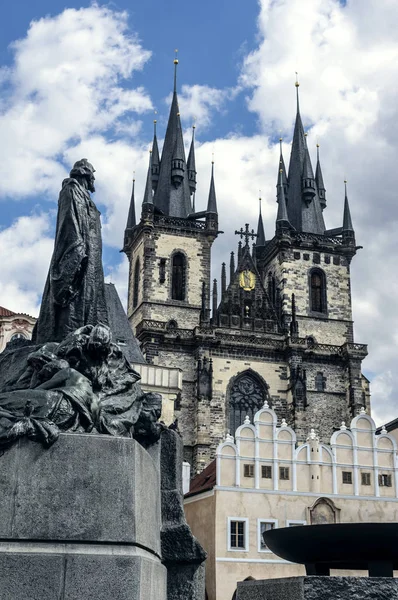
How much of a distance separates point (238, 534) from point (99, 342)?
21269mm

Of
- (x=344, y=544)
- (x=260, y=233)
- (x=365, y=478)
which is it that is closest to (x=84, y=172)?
(x=344, y=544)

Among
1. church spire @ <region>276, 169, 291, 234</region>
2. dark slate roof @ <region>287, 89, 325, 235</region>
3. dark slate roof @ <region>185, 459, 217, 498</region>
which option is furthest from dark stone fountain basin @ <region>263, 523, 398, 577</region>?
dark slate roof @ <region>287, 89, 325, 235</region>

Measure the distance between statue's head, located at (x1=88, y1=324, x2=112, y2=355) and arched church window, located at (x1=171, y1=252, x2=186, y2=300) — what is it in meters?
40.0

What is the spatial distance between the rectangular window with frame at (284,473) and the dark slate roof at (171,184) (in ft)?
78.3

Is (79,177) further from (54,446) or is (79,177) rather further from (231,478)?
(231,478)

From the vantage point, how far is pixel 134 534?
403cm

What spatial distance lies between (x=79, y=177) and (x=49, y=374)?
1.82 metres

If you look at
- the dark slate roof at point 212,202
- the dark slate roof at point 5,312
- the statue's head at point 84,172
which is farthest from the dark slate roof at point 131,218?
the statue's head at point 84,172

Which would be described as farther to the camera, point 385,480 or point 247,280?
point 247,280

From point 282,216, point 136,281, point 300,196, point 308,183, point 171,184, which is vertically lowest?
point 136,281

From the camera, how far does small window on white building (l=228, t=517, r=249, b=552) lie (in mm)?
24484

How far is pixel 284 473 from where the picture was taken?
26.7m

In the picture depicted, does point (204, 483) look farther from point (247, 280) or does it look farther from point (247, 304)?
point (247, 280)

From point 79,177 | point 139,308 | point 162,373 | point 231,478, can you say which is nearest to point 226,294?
point 139,308
